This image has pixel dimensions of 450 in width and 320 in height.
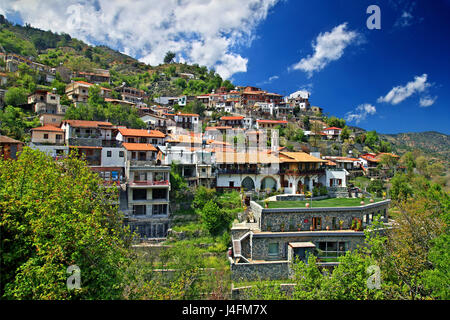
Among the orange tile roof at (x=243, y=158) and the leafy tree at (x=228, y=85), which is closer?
the orange tile roof at (x=243, y=158)

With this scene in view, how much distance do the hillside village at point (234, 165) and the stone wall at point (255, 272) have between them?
0.25ft

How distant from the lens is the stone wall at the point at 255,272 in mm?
19453

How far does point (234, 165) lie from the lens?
34719 millimetres

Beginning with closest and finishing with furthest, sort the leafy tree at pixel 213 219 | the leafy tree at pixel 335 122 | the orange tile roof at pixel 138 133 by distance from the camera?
the leafy tree at pixel 213 219, the orange tile roof at pixel 138 133, the leafy tree at pixel 335 122

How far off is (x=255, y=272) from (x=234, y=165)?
56.0 feet

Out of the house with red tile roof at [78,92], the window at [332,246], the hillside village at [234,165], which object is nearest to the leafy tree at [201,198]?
the hillside village at [234,165]

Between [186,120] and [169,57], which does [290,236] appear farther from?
[169,57]

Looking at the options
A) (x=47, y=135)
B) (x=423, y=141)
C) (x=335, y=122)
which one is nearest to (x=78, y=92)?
(x=47, y=135)

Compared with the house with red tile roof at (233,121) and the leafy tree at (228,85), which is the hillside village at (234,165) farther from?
the leafy tree at (228,85)

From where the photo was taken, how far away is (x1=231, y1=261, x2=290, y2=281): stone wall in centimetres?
1945

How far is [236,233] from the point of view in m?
22.7

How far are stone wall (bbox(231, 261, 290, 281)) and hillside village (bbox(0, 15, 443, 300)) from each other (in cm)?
8

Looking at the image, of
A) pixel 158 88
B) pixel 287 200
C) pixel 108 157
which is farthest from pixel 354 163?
pixel 158 88
